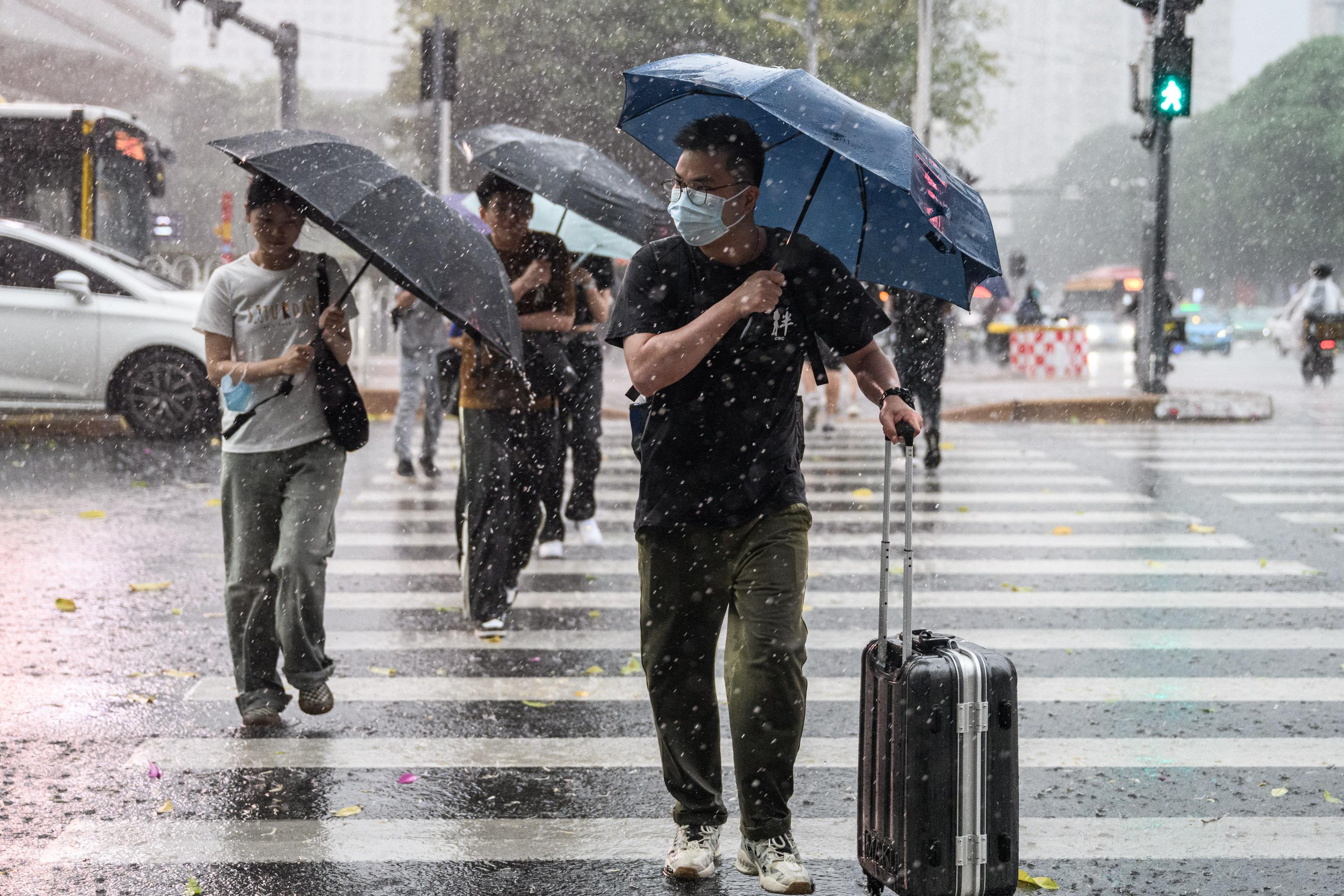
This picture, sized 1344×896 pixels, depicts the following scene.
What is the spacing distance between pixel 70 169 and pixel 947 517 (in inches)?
527

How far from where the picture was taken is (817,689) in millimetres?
5570

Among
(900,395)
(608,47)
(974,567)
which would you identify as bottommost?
(974,567)

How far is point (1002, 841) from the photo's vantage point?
3.30 metres

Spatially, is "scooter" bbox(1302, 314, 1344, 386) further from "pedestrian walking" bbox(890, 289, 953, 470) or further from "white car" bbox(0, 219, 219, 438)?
"white car" bbox(0, 219, 219, 438)

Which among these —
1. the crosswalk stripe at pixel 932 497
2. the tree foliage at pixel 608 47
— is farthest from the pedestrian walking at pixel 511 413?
the tree foliage at pixel 608 47

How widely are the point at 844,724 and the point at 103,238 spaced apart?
1606 cm

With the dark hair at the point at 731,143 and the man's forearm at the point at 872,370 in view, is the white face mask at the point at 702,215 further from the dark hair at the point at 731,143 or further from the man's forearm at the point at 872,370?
the man's forearm at the point at 872,370

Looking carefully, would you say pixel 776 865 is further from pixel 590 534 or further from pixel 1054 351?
pixel 1054 351

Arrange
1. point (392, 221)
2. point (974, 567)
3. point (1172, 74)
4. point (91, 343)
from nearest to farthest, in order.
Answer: point (392, 221) → point (974, 567) → point (91, 343) → point (1172, 74)

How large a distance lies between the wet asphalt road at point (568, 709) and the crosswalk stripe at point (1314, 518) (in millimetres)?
55

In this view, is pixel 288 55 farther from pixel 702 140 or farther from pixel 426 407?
pixel 702 140

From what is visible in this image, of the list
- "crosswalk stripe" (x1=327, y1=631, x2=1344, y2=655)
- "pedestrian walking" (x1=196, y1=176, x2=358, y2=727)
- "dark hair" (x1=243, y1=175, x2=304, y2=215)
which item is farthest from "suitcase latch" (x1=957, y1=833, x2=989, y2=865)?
"crosswalk stripe" (x1=327, y1=631, x2=1344, y2=655)

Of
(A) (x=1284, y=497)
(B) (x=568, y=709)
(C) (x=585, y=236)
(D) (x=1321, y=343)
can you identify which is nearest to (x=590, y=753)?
(B) (x=568, y=709)

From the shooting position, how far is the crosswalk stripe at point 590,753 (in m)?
4.61
